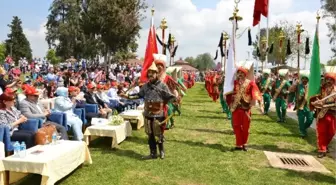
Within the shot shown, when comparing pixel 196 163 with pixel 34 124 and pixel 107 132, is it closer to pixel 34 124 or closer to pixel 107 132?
pixel 107 132

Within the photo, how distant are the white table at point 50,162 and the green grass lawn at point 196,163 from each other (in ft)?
1.04

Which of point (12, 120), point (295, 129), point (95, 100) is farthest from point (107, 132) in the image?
point (295, 129)

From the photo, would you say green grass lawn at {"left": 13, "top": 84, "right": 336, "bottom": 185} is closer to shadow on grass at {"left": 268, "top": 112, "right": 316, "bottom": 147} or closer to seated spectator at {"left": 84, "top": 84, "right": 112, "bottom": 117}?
shadow on grass at {"left": 268, "top": 112, "right": 316, "bottom": 147}

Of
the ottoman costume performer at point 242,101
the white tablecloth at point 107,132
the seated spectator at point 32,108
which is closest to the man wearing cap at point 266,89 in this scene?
the ottoman costume performer at point 242,101

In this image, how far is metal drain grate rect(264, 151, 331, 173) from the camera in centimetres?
689

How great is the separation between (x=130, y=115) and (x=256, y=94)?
4.21 meters

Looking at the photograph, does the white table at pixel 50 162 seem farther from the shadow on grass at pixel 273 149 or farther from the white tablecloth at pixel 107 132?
the shadow on grass at pixel 273 149

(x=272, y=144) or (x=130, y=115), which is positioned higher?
(x=130, y=115)

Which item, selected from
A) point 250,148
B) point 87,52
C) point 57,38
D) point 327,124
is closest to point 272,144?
point 250,148

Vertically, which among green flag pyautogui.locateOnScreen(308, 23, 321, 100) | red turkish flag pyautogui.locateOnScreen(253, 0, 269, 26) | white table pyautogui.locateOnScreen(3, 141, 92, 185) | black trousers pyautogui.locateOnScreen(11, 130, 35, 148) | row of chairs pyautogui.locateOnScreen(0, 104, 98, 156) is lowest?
white table pyautogui.locateOnScreen(3, 141, 92, 185)

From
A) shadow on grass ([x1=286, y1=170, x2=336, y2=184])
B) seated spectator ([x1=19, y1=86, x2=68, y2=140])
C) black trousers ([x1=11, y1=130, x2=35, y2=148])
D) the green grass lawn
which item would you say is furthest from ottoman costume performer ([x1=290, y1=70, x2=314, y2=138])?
black trousers ([x1=11, y1=130, x2=35, y2=148])

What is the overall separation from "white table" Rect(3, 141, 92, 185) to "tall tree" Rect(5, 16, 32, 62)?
69.5m

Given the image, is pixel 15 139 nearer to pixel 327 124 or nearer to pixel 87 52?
pixel 327 124

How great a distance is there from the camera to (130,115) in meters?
10.5
